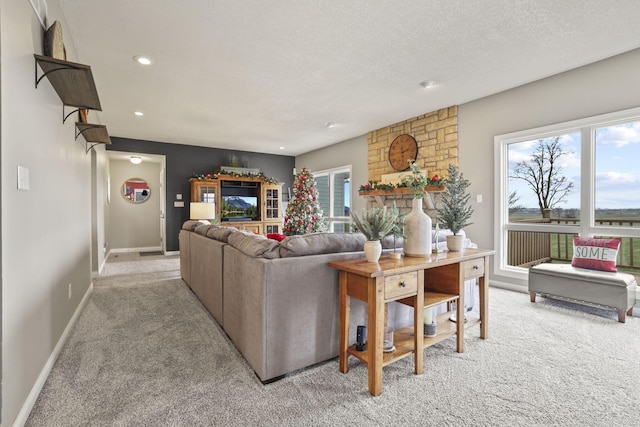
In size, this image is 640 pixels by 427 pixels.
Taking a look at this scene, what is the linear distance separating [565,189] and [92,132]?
533 cm

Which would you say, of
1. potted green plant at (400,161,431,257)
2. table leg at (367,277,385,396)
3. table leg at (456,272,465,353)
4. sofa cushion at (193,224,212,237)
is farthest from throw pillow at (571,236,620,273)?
sofa cushion at (193,224,212,237)

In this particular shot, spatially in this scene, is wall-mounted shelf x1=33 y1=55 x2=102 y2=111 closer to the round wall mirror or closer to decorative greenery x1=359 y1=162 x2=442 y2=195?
decorative greenery x1=359 y1=162 x2=442 y2=195

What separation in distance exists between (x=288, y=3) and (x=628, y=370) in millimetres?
3465

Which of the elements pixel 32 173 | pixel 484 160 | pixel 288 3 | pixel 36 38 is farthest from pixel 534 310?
pixel 36 38

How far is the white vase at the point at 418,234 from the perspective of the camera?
2.08 m

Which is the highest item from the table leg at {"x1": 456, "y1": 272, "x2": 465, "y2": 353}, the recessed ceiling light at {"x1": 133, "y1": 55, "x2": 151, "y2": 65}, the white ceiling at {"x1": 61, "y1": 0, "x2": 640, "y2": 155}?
the recessed ceiling light at {"x1": 133, "y1": 55, "x2": 151, "y2": 65}

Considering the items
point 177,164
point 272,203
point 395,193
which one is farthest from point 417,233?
point 177,164

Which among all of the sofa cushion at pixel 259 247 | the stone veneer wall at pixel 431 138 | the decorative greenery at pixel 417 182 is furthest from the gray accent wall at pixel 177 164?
the decorative greenery at pixel 417 182

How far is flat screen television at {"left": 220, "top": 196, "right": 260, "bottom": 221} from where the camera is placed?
7152 millimetres

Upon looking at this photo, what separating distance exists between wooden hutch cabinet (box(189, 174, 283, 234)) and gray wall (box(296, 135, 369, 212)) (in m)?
1.39

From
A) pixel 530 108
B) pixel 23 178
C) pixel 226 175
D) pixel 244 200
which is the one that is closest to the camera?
pixel 23 178

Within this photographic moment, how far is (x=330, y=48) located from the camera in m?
2.88

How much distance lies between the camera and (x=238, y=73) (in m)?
3.41

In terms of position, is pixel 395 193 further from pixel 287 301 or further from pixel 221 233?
pixel 287 301
